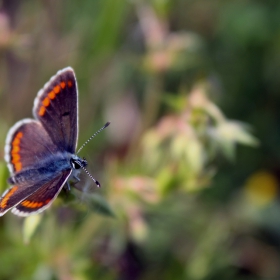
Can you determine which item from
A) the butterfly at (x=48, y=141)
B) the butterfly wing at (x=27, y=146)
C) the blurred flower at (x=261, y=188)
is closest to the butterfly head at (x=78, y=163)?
the butterfly at (x=48, y=141)

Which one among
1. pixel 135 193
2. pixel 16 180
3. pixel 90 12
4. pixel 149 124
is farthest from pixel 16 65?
pixel 16 180

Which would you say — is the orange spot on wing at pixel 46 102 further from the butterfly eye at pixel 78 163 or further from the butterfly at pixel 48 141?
the butterfly eye at pixel 78 163

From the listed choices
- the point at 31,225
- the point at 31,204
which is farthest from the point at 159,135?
the point at 31,204

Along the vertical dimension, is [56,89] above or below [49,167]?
above

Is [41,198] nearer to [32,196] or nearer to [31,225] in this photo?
[32,196]

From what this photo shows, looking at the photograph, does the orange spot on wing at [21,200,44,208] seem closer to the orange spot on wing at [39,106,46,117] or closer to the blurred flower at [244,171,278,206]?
the orange spot on wing at [39,106,46,117]

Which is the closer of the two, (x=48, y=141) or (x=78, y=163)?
(x=78, y=163)

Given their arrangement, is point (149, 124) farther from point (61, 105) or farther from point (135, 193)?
point (61, 105)
